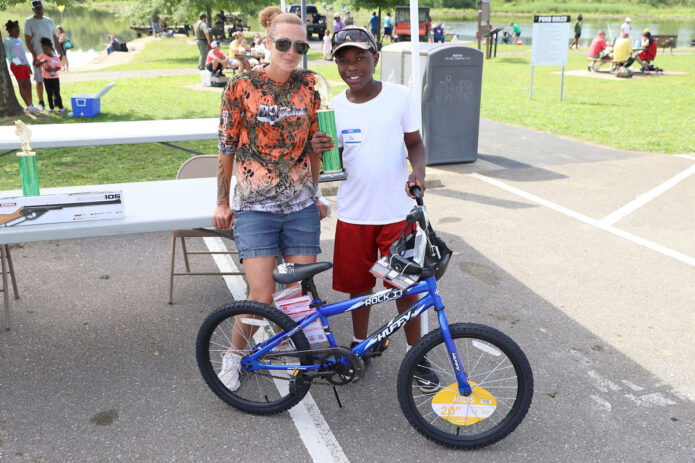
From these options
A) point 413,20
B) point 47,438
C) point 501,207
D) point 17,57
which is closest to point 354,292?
point 47,438

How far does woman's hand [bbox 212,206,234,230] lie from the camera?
3.45 meters

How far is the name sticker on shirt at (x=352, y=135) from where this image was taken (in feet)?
A: 10.9

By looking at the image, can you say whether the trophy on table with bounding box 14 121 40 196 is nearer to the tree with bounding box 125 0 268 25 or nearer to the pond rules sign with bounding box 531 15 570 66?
the pond rules sign with bounding box 531 15 570 66

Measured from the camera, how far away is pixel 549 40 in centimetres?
1438

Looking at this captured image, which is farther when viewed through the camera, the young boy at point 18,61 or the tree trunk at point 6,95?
the young boy at point 18,61

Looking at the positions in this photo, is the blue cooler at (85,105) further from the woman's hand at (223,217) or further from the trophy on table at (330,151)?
the trophy on table at (330,151)

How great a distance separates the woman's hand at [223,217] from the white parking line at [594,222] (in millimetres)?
4207

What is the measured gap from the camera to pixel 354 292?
3.65 meters

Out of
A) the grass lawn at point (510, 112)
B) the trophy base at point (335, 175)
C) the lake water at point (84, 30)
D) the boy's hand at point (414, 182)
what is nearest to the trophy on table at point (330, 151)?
the trophy base at point (335, 175)

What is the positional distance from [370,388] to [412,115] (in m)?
1.57

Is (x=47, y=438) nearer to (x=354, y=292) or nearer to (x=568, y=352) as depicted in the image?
(x=354, y=292)

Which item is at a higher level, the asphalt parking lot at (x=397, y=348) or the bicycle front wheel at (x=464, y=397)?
the bicycle front wheel at (x=464, y=397)

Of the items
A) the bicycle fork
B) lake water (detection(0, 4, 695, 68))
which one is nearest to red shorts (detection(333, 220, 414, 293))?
the bicycle fork

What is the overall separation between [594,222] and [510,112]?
7.42 meters
